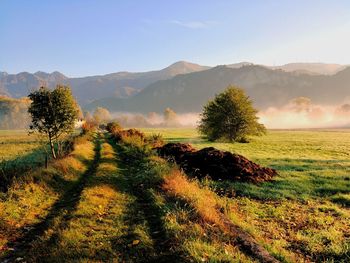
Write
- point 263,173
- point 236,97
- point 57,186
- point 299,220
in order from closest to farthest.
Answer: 1. point 299,220
2. point 57,186
3. point 263,173
4. point 236,97

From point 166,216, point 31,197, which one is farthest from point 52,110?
point 166,216

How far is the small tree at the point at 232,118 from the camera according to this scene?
208 feet

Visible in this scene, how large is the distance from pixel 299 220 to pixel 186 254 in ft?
23.1

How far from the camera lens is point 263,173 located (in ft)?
74.3

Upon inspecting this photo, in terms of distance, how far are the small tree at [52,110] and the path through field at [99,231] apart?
42.7 feet

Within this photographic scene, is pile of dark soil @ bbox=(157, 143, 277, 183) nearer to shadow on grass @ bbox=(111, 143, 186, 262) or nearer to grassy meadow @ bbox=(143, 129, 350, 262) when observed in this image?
grassy meadow @ bbox=(143, 129, 350, 262)

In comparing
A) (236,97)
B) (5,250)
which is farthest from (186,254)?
(236,97)

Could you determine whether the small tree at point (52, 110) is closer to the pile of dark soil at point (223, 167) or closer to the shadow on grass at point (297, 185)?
the pile of dark soil at point (223, 167)

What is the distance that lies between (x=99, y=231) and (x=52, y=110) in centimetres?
1979

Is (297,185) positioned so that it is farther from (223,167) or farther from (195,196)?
(195,196)

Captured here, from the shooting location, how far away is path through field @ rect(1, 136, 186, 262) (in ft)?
31.5

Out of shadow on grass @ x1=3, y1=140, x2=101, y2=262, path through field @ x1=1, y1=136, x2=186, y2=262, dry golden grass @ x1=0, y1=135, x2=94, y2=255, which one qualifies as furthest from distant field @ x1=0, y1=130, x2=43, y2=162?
path through field @ x1=1, y1=136, x2=186, y2=262

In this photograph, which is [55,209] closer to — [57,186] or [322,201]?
[57,186]

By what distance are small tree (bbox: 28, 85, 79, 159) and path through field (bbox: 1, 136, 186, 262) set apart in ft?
42.7
